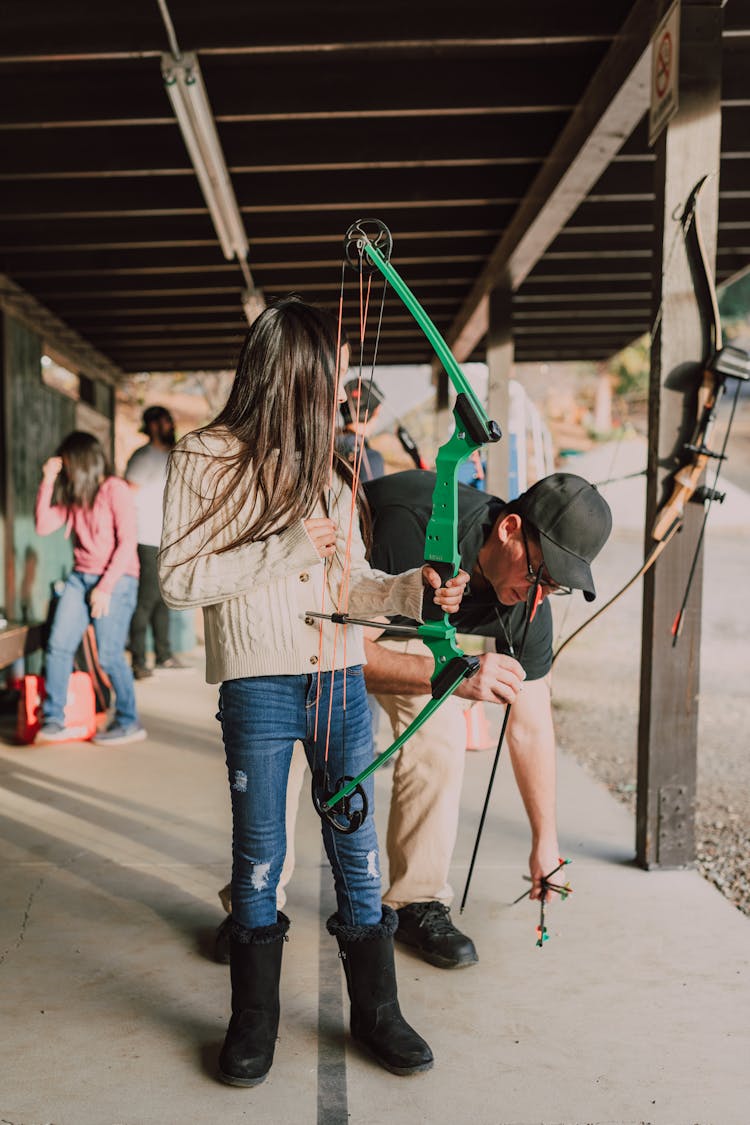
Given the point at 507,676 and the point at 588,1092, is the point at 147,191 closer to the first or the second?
the point at 507,676

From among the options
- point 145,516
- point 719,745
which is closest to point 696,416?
point 719,745

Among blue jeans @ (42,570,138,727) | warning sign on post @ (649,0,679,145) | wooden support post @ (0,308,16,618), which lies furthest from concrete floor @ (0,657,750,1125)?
wooden support post @ (0,308,16,618)

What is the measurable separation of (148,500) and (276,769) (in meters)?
4.56

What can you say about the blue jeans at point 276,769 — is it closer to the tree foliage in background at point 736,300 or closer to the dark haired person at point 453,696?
the dark haired person at point 453,696

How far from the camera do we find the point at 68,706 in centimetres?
488

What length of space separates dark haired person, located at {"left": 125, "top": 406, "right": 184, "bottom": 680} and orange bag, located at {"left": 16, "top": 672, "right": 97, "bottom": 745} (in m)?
1.18

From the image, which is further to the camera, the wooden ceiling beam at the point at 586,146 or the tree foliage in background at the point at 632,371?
the tree foliage in background at the point at 632,371

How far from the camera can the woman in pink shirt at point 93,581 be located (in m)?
4.69

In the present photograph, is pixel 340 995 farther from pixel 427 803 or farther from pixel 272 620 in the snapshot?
pixel 272 620

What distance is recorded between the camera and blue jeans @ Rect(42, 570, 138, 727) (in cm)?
471

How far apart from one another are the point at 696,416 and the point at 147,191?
335cm

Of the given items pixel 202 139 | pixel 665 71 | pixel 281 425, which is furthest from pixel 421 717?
pixel 202 139

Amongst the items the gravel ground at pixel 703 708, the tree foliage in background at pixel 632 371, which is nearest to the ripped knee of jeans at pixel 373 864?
the gravel ground at pixel 703 708

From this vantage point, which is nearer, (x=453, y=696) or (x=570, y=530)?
(x=570, y=530)
